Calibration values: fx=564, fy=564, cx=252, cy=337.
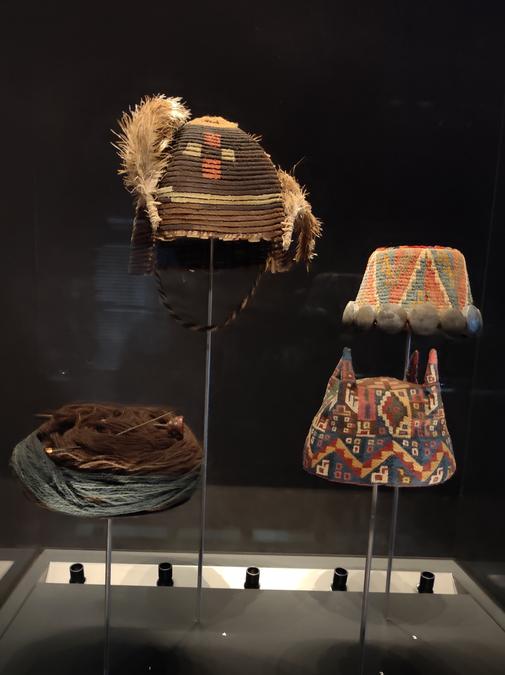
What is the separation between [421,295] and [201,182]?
0.61 m

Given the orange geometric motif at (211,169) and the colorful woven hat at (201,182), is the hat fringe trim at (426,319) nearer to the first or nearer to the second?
the colorful woven hat at (201,182)

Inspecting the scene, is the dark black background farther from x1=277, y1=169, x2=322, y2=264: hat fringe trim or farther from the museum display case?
x1=277, y1=169, x2=322, y2=264: hat fringe trim

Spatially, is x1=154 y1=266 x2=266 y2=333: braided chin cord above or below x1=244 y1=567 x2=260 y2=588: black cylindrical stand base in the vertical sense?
above

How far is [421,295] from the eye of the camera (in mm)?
1377

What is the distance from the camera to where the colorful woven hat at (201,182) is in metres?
1.40

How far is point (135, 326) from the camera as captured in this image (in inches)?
81.7

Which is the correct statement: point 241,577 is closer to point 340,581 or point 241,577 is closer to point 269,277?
point 340,581

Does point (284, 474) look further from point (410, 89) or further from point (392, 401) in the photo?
point (410, 89)

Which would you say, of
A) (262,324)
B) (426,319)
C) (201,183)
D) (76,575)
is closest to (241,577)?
(76,575)

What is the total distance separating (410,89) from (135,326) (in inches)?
51.0

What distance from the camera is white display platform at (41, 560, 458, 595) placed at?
208cm

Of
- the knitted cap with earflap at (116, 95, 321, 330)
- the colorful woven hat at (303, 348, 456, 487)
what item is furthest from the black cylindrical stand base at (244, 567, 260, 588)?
the knitted cap with earflap at (116, 95, 321, 330)

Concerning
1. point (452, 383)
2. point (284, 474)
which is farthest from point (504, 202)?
point (284, 474)

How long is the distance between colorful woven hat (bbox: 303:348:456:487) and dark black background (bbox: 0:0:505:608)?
0.55m
